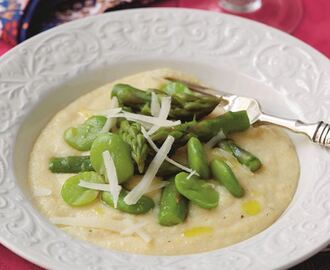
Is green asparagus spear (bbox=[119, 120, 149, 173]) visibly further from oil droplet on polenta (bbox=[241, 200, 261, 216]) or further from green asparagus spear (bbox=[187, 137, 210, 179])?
oil droplet on polenta (bbox=[241, 200, 261, 216])

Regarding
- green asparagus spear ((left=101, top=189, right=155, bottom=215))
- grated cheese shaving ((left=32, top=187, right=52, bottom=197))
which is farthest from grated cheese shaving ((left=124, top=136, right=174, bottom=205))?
grated cheese shaving ((left=32, top=187, right=52, bottom=197))

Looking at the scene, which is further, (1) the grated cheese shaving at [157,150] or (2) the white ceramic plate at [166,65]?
(1) the grated cheese shaving at [157,150]

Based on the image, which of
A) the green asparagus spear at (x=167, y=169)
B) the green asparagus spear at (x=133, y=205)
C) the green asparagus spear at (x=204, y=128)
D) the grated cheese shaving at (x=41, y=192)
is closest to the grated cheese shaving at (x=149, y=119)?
the green asparagus spear at (x=204, y=128)

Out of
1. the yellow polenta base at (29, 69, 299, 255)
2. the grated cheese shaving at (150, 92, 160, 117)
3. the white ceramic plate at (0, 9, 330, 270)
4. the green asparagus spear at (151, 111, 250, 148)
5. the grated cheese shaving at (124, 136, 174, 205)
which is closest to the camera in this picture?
the white ceramic plate at (0, 9, 330, 270)

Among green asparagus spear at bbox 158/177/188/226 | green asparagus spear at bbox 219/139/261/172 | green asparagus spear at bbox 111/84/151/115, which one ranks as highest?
green asparagus spear at bbox 111/84/151/115

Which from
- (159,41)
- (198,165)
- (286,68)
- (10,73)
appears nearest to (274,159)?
(198,165)

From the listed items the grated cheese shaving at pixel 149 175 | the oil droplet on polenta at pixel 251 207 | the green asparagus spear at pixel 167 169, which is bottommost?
the oil droplet on polenta at pixel 251 207

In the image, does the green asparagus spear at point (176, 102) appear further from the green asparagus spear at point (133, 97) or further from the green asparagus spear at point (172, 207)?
the green asparagus spear at point (172, 207)
